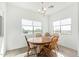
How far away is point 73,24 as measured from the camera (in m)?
1.26

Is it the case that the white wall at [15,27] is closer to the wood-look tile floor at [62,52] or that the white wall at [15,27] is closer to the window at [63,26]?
the wood-look tile floor at [62,52]

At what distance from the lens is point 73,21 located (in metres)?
1.27

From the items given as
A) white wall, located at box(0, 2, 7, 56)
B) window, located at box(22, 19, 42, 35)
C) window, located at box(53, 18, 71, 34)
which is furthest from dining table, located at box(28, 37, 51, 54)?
white wall, located at box(0, 2, 7, 56)

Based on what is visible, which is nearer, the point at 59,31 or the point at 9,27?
the point at 9,27

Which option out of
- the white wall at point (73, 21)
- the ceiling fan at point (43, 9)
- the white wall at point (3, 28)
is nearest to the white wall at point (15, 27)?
the white wall at point (3, 28)

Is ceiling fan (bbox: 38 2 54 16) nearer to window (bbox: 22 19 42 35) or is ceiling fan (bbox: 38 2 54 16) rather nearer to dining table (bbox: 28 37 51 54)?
window (bbox: 22 19 42 35)

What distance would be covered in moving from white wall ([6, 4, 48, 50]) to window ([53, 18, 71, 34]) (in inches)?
19.8

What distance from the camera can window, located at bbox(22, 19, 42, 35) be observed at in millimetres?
1263

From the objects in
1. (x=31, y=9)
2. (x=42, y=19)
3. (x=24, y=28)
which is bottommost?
(x=24, y=28)

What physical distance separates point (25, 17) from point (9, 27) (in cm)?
31

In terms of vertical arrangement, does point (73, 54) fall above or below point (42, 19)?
below

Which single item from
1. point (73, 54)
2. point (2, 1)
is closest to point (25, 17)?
point (2, 1)

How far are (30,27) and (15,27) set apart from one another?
0.25 metres

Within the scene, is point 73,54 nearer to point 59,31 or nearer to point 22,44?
point 59,31
